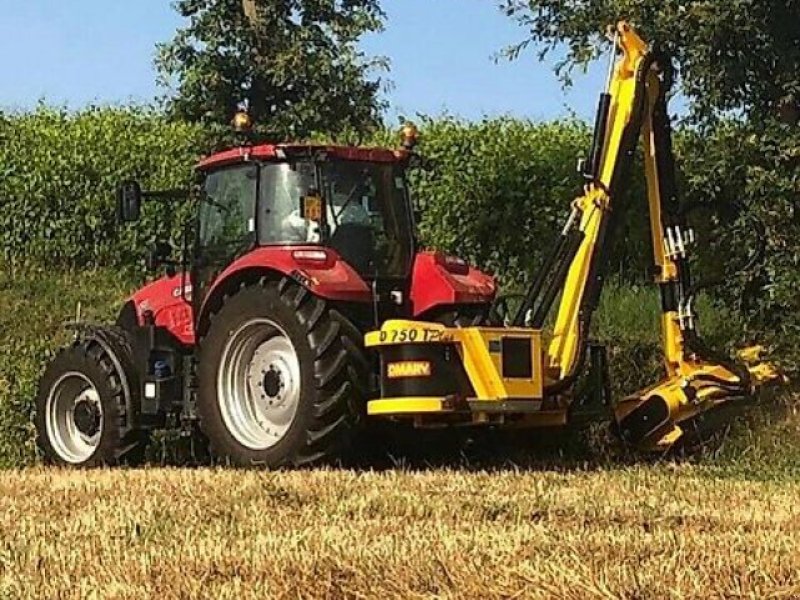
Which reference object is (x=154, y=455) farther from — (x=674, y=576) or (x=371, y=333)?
(x=674, y=576)

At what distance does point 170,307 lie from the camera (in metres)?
11.6

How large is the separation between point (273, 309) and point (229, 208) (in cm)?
119

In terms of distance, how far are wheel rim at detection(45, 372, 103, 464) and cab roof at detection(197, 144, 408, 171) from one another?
1.89 metres

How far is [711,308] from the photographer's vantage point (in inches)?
523

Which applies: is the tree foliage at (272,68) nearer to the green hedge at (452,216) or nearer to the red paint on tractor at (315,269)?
the green hedge at (452,216)

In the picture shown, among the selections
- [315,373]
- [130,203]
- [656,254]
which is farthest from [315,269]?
[656,254]

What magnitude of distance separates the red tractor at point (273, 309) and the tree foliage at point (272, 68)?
7.71m

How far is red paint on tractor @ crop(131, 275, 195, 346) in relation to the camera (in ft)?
37.3

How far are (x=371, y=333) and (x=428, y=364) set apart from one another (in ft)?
1.39

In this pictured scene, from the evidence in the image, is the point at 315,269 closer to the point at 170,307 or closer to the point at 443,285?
the point at 443,285

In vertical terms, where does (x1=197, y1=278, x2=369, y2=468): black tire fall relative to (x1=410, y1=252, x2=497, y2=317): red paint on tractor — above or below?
below

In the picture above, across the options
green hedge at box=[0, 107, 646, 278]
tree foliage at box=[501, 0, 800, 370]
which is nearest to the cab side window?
tree foliage at box=[501, 0, 800, 370]

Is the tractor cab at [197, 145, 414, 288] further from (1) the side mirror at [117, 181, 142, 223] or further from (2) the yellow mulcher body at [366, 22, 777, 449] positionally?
(2) the yellow mulcher body at [366, 22, 777, 449]

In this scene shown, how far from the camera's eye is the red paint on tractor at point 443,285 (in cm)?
1055
